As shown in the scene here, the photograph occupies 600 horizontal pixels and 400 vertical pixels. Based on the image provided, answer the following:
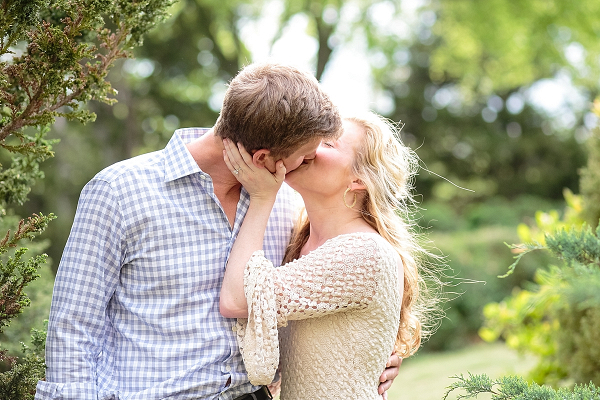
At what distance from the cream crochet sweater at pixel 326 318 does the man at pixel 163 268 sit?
0.17 m

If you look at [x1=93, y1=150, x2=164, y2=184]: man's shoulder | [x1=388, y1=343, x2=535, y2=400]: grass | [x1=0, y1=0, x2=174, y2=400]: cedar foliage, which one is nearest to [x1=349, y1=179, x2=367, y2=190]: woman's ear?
[x1=93, y1=150, x2=164, y2=184]: man's shoulder

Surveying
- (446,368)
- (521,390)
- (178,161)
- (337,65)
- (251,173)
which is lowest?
(446,368)

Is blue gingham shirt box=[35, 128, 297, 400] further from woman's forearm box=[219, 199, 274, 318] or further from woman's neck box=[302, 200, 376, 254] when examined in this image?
woman's neck box=[302, 200, 376, 254]

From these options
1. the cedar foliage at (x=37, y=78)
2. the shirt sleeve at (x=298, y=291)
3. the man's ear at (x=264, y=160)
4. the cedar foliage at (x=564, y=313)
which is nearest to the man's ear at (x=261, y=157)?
the man's ear at (x=264, y=160)

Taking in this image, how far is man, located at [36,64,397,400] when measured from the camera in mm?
2182

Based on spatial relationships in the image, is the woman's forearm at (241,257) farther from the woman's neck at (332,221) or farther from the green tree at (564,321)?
the green tree at (564,321)

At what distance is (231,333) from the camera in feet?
7.71

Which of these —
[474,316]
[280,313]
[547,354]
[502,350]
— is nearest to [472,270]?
[474,316]

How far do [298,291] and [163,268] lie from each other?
1.78 ft

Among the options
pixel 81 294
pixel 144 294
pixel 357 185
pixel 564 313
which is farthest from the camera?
→ pixel 564 313

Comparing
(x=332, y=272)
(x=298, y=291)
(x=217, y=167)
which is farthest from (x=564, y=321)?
(x=217, y=167)

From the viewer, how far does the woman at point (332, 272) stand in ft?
7.48

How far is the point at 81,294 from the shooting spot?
217 centimetres

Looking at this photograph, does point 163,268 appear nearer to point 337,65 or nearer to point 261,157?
point 261,157
